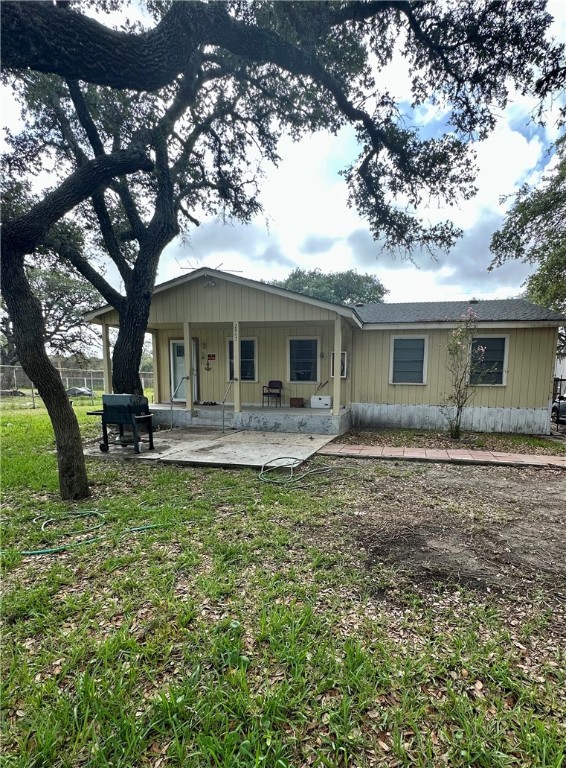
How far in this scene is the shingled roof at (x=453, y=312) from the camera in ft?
28.7

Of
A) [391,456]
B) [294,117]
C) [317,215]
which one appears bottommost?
[391,456]

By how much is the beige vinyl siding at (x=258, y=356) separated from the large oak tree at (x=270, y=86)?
2.89 m

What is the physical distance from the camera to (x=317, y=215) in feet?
38.5

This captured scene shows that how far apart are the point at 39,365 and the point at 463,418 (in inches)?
369

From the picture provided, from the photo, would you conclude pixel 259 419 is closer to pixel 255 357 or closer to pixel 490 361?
pixel 255 357

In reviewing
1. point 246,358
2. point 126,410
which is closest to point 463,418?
point 246,358

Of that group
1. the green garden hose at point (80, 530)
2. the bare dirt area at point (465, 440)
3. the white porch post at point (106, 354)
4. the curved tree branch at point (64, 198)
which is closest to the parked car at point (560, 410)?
the bare dirt area at point (465, 440)

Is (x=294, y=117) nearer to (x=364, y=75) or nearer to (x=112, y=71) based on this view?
(x=364, y=75)

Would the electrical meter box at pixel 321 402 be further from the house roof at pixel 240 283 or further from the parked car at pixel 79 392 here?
the parked car at pixel 79 392

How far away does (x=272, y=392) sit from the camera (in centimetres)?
1056

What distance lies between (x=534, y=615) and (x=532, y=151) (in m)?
11.5

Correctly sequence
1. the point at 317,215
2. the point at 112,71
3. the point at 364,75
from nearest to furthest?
the point at 112,71 < the point at 364,75 < the point at 317,215

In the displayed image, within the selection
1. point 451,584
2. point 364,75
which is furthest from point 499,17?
point 451,584

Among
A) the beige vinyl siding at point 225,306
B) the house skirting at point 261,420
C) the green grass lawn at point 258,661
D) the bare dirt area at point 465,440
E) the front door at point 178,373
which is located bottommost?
the bare dirt area at point 465,440
